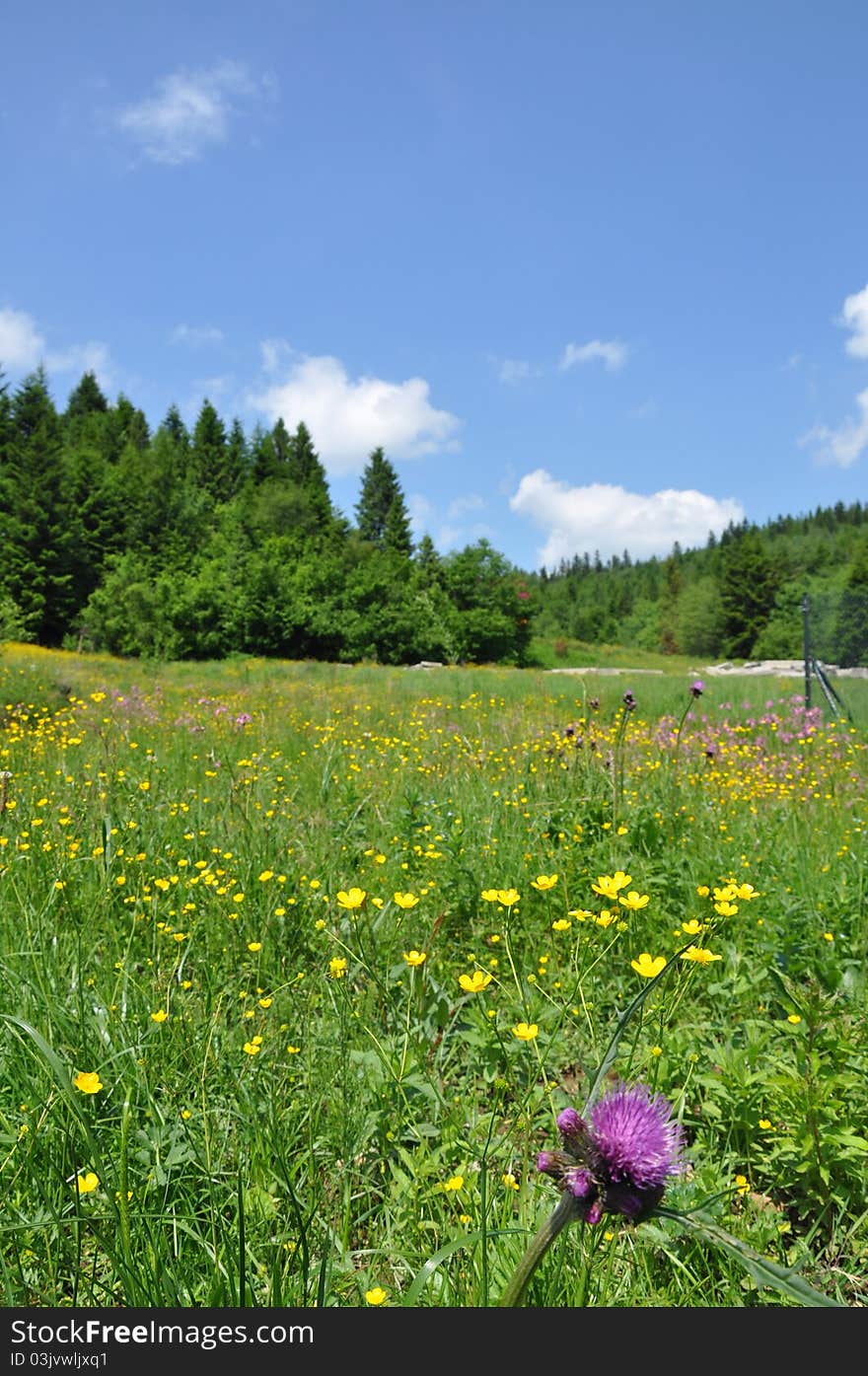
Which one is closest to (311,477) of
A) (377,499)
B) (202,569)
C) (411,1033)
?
(377,499)

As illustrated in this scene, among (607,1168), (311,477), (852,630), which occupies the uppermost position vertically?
(311,477)

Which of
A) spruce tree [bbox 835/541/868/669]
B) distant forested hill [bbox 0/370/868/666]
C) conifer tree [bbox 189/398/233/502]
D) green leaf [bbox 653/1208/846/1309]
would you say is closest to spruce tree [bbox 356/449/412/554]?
distant forested hill [bbox 0/370/868/666]

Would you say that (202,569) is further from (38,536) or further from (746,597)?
(746,597)

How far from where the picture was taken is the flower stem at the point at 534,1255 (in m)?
0.66

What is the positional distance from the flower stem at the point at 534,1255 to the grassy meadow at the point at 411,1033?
12 centimetres

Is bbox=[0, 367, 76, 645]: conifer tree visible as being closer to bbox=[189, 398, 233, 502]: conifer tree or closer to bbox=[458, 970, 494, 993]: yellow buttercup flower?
bbox=[189, 398, 233, 502]: conifer tree

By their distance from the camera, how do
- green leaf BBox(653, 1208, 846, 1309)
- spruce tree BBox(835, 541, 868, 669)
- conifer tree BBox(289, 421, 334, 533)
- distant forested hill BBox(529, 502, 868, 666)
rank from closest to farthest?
green leaf BBox(653, 1208, 846, 1309)
spruce tree BBox(835, 541, 868, 669)
conifer tree BBox(289, 421, 334, 533)
distant forested hill BBox(529, 502, 868, 666)

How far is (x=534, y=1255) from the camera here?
0.67 m

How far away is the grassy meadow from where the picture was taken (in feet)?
4.28

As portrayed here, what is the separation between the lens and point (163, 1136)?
5.04 ft

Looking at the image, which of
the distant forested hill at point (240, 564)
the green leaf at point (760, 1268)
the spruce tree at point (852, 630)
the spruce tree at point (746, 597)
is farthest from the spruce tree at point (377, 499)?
the green leaf at point (760, 1268)

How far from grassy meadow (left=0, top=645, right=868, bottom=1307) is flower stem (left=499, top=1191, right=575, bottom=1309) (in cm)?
12

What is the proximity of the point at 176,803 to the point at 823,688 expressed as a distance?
7818 millimetres

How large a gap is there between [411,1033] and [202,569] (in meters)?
39.4
